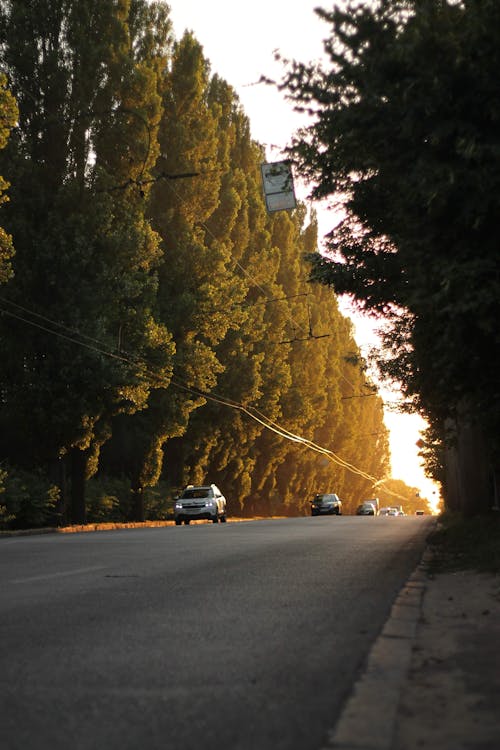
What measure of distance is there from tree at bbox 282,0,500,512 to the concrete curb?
124 inches

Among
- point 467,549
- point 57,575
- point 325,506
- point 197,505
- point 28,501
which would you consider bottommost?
point 57,575

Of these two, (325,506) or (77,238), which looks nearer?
(77,238)

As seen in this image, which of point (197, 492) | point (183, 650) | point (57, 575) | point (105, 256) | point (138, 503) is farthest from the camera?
point (197, 492)

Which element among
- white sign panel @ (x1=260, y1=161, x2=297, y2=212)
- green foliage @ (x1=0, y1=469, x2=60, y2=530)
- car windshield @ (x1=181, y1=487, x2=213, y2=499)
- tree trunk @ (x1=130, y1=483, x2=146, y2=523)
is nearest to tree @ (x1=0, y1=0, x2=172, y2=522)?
green foliage @ (x1=0, y1=469, x2=60, y2=530)

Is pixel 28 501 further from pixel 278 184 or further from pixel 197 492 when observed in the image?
pixel 278 184

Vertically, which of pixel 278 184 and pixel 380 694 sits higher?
pixel 278 184

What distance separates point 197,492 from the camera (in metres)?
42.1

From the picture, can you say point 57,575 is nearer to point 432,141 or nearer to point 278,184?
point 432,141

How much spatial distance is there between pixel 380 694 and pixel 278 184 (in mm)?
25672

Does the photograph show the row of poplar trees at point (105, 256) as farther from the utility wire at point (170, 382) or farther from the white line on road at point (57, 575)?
the white line on road at point (57, 575)

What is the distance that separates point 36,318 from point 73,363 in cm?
199

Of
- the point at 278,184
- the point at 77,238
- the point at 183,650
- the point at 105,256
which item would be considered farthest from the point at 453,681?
the point at 105,256

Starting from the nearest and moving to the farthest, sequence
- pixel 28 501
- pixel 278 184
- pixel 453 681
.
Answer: pixel 453 681
pixel 278 184
pixel 28 501

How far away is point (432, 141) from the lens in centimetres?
910
